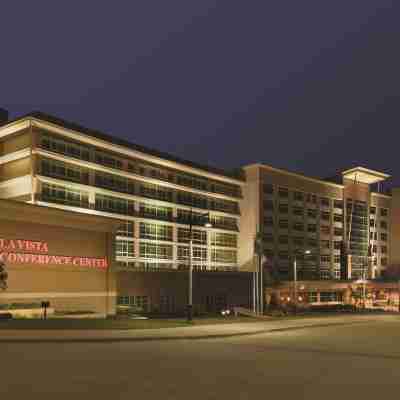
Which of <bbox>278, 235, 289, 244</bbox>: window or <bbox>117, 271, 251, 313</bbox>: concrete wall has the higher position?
<bbox>278, 235, 289, 244</bbox>: window

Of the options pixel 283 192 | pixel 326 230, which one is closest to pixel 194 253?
pixel 283 192

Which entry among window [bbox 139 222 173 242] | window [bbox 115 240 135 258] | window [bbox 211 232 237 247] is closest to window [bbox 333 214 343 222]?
window [bbox 211 232 237 247]

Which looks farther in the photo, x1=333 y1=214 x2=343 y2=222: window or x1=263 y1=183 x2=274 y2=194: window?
x1=333 y1=214 x2=343 y2=222: window

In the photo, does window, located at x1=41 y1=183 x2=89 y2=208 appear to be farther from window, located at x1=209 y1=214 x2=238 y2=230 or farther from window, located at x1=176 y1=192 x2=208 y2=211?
window, located at x1=209 y1=214 x2=238 y2=230

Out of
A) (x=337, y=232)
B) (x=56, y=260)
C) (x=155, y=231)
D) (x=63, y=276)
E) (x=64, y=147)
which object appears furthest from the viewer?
(x=337, y=232)

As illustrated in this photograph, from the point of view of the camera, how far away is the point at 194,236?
278 ft

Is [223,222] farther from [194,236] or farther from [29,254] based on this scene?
[29,254]

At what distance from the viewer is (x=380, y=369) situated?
60.3 feet

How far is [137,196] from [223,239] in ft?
69.3

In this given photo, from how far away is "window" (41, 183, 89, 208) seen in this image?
206 feet

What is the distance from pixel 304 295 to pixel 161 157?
36.0 metres

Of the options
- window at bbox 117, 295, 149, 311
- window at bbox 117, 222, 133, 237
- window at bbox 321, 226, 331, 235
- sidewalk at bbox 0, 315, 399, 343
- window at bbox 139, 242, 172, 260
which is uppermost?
window at bbox 321, 226, 331, 235

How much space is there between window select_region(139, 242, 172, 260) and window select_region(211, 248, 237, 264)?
1043 cm

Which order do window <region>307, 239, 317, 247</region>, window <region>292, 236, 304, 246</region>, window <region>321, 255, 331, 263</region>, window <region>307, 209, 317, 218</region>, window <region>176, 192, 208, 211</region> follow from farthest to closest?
1. window <region>321, 255, 331, 263</region>
2. window <region>307, 209, 317, 218</region>
3. window <region>307, 239, 317, 247</region>
4. window <region>292, 236, 304, 246</region>
5. window <region>176, 192, 208, 211</region>
